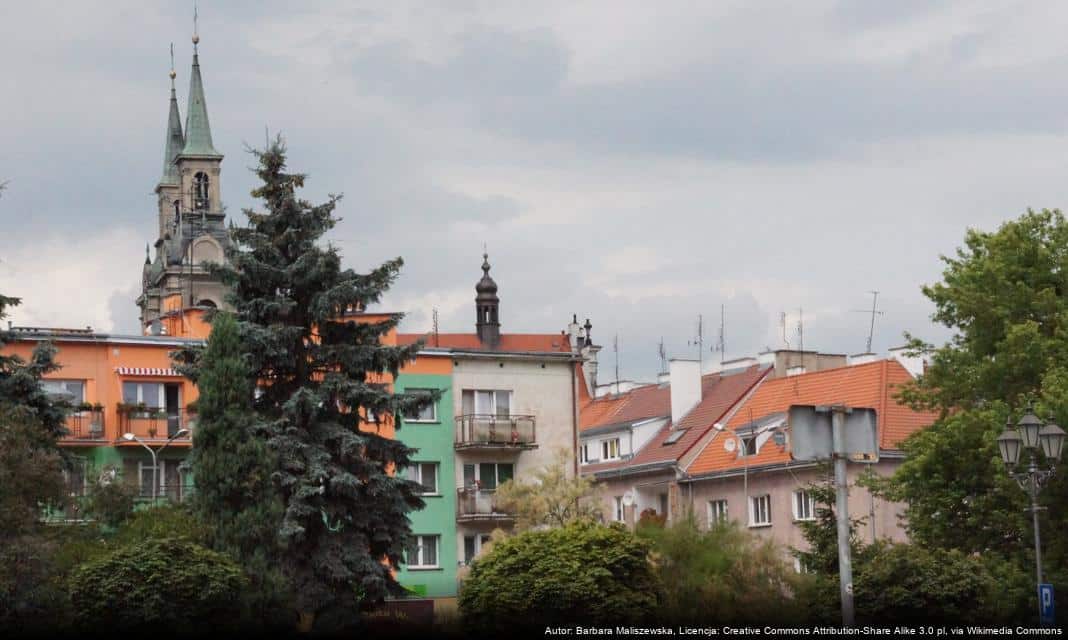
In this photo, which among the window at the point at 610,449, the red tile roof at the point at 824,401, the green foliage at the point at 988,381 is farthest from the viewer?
the window at the point at 610,449

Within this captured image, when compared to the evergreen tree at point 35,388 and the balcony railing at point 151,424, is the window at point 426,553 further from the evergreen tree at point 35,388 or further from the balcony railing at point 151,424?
the evergreen tree at point 35,388

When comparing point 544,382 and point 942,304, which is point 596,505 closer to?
point 544,382

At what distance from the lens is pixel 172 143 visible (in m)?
172

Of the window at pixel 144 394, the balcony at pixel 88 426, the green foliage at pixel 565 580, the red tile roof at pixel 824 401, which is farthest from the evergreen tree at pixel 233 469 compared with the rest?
the red tile roof at pixel 824 401

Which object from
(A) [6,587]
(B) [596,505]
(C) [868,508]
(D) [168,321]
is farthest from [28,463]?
(C) [868,508]

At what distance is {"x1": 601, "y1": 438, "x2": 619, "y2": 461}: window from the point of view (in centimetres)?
7617

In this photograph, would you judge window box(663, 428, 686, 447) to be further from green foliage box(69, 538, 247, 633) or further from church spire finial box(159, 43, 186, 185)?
church spire finial box(159, 43, 186, 185)

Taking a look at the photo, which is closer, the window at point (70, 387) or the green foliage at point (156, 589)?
the green foliage at point (156, 589)

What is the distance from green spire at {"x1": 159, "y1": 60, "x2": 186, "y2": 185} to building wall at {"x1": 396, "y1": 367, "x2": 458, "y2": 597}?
383 ft

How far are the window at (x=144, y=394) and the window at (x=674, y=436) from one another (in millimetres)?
25910

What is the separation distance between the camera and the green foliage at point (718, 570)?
39.7 m

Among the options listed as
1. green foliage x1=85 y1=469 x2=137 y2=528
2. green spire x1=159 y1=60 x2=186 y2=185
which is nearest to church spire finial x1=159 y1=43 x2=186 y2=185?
green spire x1=159 y1=60 x2=186 y2=185

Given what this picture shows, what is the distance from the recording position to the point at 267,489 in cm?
3872

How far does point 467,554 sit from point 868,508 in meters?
14.2
